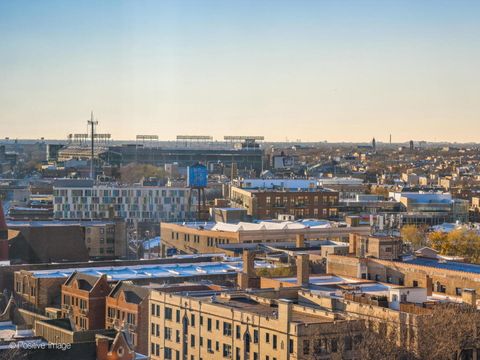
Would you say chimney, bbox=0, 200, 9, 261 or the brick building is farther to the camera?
chimney, bbox=0, 200, 9, 261

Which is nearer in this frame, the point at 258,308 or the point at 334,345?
the point at 334,345

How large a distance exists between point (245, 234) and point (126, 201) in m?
41.7

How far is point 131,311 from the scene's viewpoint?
64.5 metres

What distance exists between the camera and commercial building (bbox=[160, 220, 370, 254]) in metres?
98.2

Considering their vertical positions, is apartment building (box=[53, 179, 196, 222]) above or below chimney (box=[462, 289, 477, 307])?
below

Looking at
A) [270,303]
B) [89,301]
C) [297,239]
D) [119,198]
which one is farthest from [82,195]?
[270,303]

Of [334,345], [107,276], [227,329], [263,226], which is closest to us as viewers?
[334,345]

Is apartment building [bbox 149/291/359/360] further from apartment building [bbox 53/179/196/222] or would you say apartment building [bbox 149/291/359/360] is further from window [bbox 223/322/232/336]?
apartment building [bbox 53/179/196/222]

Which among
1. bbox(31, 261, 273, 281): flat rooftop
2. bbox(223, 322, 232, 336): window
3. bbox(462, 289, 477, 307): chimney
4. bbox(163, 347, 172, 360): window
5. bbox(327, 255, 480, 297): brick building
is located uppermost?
bbox(462, 289, 477, 307): chimney

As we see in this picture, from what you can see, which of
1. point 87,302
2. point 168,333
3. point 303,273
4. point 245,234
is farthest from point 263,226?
point 168,333

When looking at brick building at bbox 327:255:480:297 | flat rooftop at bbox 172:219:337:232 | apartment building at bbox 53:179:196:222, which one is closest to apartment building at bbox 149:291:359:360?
brick building at bbox 327:255:480:297

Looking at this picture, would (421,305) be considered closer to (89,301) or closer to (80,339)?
(80,339)

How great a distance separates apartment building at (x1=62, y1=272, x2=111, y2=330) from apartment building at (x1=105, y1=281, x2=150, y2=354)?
0.77 m

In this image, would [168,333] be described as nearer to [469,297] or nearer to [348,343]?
[348,343]
